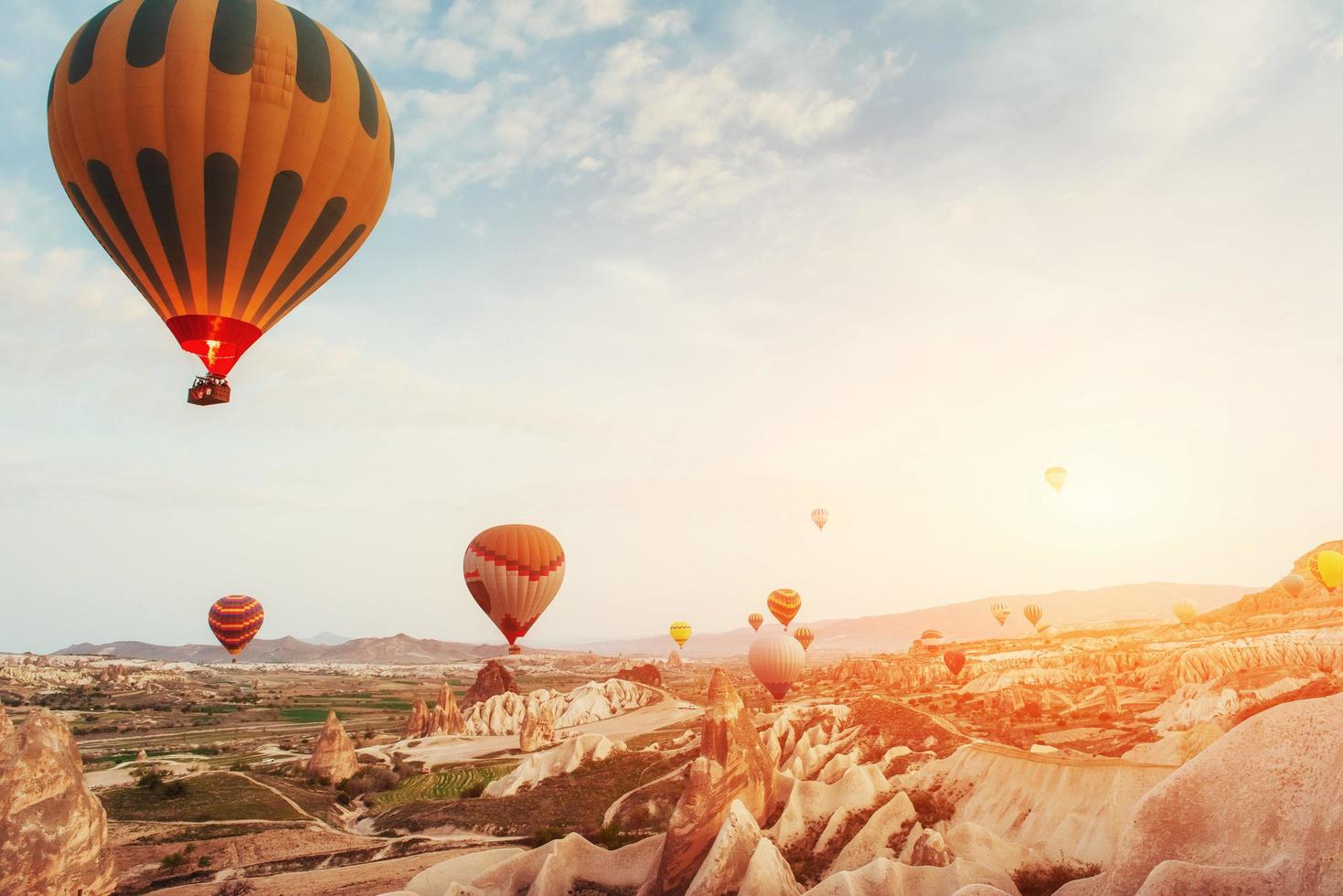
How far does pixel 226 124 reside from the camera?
26078 mm

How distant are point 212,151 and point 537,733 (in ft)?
199

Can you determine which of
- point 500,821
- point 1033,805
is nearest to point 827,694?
point 500,821

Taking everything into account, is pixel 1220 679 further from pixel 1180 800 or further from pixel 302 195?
pixel 302 195

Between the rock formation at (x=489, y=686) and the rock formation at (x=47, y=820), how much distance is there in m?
64.0

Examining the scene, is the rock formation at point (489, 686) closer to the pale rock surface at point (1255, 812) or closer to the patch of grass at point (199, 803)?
the patch of grass at point (199, 803)

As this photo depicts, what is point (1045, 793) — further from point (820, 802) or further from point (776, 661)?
point (776, 661)

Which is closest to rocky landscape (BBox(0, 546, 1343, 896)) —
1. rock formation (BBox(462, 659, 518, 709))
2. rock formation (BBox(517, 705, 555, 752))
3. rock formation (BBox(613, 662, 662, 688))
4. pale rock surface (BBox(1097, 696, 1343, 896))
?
pale rock surface (BBox(1097, 696, 1343, 896))

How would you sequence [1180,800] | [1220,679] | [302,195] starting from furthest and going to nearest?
1. [1220,679]
2. [302,195]
3. [1180,800]

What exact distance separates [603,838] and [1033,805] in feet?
62.5

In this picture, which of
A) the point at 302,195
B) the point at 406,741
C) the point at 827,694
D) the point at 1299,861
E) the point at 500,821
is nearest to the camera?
the point at 1299,861

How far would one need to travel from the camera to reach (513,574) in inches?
2275

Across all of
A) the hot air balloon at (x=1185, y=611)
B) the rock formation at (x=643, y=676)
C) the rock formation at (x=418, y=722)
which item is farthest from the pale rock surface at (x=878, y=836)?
the hot air balloon at (x=1185, y=611)

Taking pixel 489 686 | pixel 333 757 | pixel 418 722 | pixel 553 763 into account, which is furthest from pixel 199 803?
pixel 489 686

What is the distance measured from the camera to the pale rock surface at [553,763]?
51594 millimetres
